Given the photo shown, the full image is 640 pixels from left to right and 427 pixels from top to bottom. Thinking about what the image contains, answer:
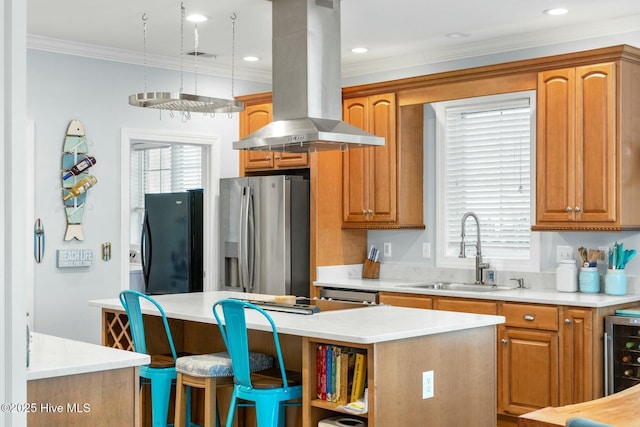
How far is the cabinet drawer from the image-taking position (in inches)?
186

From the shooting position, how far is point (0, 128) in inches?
69.5

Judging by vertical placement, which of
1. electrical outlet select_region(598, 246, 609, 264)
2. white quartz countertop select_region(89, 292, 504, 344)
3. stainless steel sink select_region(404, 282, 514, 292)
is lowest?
stainless steel sink select_region(404, 282, 514, 292)

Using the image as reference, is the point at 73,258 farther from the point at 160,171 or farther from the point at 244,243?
the point at 160,171

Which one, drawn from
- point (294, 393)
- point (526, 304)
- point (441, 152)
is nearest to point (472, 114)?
point (441, 152)

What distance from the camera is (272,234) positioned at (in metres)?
6.11

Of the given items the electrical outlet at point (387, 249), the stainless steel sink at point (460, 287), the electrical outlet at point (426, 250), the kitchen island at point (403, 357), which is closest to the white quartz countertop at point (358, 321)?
the kitchen island at point (403, 357)

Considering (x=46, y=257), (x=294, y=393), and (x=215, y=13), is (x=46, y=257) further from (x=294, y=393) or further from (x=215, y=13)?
(x=294, y=393)

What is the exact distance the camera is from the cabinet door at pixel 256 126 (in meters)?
6.58

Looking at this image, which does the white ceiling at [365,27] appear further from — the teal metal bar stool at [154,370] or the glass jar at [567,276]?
the teal metal bar stool at [154,370]

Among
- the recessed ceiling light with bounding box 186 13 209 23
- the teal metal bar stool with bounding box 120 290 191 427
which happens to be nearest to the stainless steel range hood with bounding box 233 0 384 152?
the recessed ceiling light with bounding box 186 13 209 23

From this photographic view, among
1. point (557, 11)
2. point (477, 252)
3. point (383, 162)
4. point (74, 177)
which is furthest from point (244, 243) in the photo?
point (557, 11)

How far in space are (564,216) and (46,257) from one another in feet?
11.9

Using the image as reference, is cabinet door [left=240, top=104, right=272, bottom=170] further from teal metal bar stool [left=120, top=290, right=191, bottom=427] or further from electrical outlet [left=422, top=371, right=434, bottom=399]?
electrical outlet [left=422, top=371, right=434, bottom=399]

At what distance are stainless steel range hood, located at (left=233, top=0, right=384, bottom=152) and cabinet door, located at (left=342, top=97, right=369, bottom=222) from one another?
1.47 m
